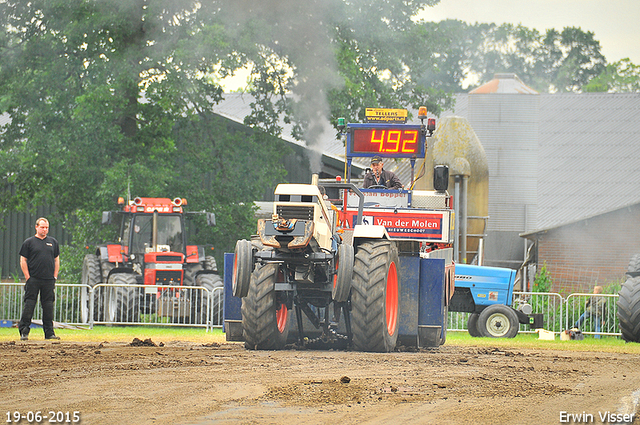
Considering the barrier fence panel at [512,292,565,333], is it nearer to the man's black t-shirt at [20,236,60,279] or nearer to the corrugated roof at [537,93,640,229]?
the man's black t-shirt at [20,236,60,279]

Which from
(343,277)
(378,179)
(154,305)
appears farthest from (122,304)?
(343,277)

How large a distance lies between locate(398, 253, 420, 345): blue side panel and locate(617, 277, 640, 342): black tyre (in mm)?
4495

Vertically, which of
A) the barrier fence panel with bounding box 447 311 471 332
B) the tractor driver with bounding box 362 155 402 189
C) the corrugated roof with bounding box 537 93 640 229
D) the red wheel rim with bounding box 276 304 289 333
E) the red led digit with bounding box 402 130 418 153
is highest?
the corrugated roof with bounding box 537 93 640 229

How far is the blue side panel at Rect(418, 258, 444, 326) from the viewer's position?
12.3m

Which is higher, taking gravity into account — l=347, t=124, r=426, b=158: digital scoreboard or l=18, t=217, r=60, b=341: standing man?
l=347, t=124, r=426, b=158: digital scoreboard

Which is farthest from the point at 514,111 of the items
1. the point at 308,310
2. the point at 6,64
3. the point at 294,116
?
the point at 308,310

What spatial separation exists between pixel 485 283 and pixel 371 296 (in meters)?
7.06

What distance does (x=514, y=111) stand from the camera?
32438 millimetres

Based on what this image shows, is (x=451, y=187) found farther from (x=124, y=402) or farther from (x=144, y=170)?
(x=124, y=402)

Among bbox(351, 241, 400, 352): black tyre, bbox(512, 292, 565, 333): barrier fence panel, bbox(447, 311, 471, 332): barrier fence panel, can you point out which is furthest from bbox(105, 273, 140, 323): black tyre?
bbox(351, 241, 400, 352): black tyre

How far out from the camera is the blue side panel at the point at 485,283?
57.7 ft

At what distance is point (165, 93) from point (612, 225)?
42.5 ft

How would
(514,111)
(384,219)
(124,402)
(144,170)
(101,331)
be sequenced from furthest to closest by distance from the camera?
(514,111)
(144,170)
(101,331)
(384,219)
(124,402)

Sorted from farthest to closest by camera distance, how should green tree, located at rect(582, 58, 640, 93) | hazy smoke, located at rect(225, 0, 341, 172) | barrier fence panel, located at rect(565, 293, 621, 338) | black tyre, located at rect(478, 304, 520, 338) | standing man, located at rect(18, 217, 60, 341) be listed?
green tree, located at rect(582, 58, 640, 93) → hazy smoke, located at rect(225, 0, 341, 172) → barrier fence panel, located at rect(565, 293, 621, 338) → black tyre, located at rect(478, 304, 520, 338) → standing man, located at rect(18, 217, 60, 341)
